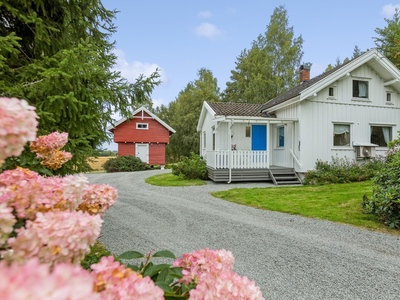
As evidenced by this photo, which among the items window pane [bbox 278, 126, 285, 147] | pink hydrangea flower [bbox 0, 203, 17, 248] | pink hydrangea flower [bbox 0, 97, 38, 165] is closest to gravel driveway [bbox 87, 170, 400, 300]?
pink hydrangea flower [bbox 0, 203, 17, 248]

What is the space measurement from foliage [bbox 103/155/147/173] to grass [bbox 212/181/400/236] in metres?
13.1

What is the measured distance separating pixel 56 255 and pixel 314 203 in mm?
7110

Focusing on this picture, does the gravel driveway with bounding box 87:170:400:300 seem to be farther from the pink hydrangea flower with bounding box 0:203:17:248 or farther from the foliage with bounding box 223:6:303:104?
the foliage with bounding box 223:6:303:104

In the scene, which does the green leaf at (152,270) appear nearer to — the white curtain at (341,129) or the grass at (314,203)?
the grass at (314,203)

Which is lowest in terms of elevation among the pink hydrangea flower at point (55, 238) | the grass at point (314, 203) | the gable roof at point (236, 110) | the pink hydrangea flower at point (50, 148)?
the grass at point (314, 203)

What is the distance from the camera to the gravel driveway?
2733 mm

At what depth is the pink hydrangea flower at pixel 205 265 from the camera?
1040mm

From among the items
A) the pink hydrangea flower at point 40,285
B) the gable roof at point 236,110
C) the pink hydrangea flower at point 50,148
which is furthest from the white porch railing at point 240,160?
the pink hydrangea flower at point 40,285

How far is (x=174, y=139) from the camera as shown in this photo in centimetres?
3016

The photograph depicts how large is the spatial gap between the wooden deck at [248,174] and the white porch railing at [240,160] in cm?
23

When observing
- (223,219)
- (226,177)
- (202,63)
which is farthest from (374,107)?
(202,63)

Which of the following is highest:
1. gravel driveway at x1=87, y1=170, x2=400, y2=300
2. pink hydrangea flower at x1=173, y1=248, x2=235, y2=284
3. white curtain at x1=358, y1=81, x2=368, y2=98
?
white curtain at x1=358, y1=81, x2=368, y2=98

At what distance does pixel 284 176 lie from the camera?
11109 millimetres

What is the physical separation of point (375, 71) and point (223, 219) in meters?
12.0
